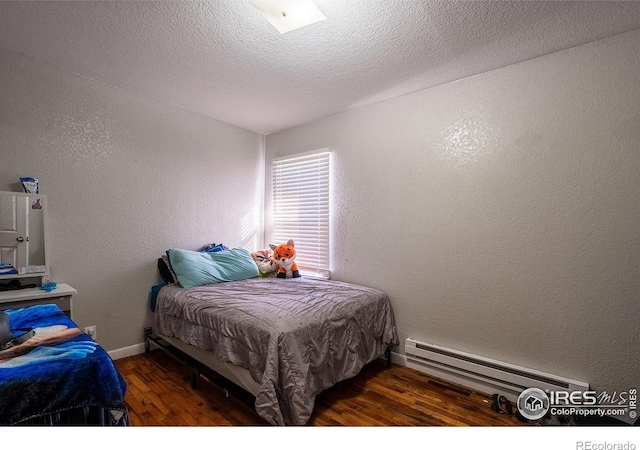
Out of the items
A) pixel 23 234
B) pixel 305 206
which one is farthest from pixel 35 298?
pixel 305 206

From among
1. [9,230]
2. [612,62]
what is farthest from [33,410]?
[612,62]

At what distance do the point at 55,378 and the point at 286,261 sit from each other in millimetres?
2231

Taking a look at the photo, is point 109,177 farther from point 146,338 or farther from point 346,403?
point 346,403

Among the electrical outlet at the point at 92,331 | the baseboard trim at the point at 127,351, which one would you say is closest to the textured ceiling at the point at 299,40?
the electrical outlet at the point at 92,331

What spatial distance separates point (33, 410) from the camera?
0.97 m

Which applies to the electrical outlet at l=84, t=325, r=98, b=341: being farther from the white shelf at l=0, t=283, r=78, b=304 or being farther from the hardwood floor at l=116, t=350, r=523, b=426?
the white shelf at l=0, t=283, r=78, b=304

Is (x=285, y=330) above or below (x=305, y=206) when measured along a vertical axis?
below

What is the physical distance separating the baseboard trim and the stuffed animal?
1.31 meters

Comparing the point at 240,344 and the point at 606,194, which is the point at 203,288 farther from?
the point at 606,194

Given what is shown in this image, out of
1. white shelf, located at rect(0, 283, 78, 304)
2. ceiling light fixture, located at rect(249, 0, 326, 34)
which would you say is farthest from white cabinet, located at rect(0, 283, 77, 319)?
ceiling light fixture, located at rect(249, 0, 326, 34)

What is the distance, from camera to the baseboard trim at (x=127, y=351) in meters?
2.65

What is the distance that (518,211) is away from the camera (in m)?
2.13

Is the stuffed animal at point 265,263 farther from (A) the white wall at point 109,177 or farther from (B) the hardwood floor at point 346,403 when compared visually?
(B) the hardwood floor at point 346,403

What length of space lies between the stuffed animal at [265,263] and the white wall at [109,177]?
20.8 inches
